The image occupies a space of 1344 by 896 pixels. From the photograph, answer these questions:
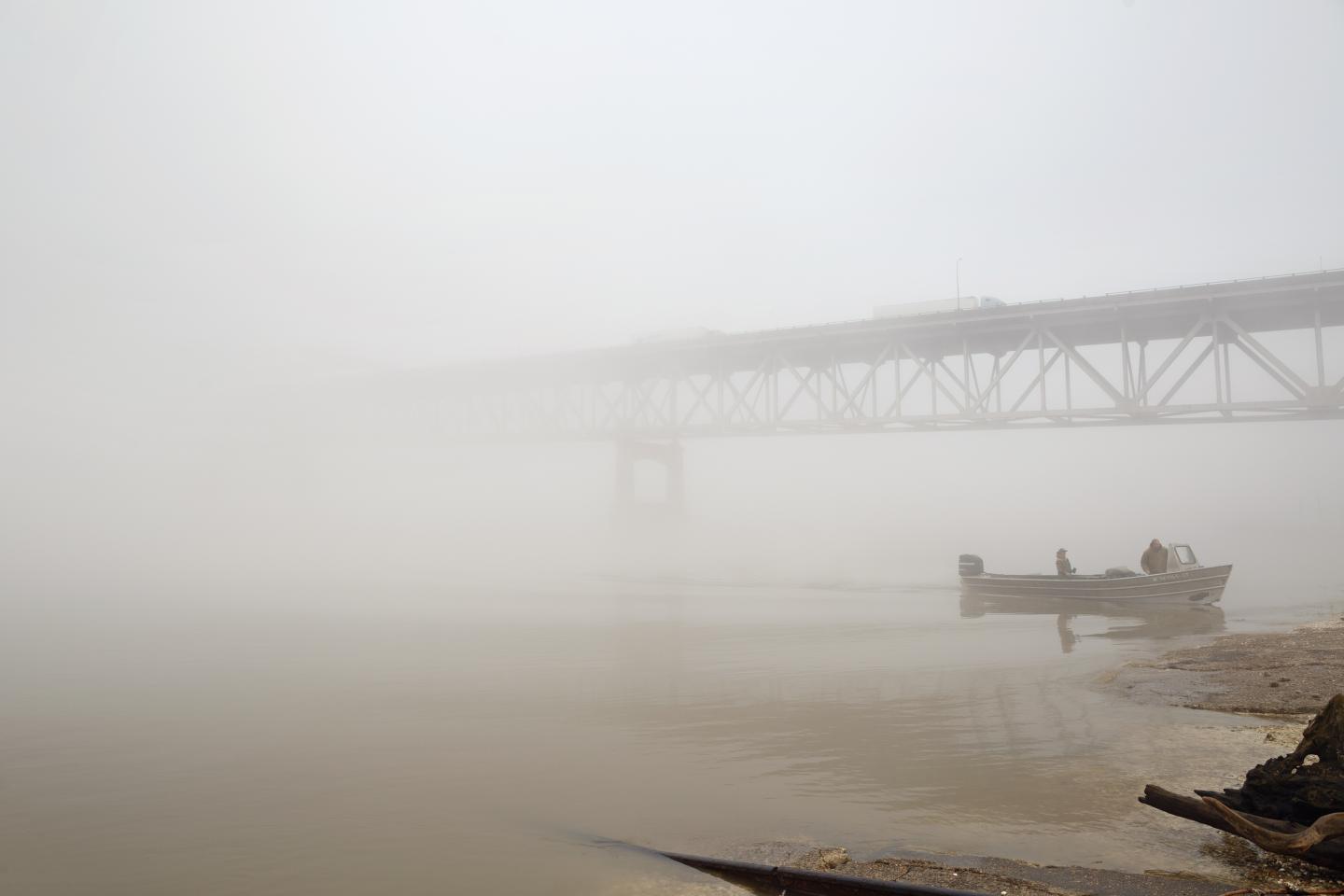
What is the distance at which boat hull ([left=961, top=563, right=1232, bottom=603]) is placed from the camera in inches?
971

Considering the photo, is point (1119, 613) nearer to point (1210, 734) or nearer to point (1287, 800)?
point (1210, 734)

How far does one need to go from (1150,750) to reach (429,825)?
7.09 meters

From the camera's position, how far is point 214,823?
24.2 ft

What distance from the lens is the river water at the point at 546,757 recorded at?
6.47 metres

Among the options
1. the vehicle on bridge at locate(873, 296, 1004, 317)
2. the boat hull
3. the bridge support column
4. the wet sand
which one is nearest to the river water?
the wet sand

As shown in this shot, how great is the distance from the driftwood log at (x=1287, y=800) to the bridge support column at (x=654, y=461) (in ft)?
180

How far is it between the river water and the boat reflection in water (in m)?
0.81

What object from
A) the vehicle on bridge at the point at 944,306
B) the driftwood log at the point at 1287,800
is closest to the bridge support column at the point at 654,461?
the vehicle on bridge at the point at 944,306

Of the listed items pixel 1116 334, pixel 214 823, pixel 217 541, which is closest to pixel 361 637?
pixel 214 823

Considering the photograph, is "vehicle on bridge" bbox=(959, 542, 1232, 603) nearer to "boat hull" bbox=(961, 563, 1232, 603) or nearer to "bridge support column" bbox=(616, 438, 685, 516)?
"boat hull" bbox=(961, 563, 1232, 603)

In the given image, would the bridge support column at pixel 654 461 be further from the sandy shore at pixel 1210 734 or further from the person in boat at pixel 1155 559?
the sandy shore at pixel 1210 734

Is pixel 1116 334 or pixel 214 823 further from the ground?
pixel 1116 334

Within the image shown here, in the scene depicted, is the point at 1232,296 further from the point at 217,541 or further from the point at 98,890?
the point at 217,541

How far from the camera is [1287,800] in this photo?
582 cm
